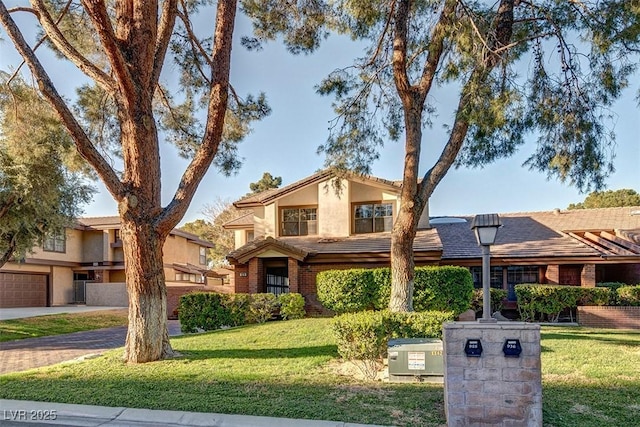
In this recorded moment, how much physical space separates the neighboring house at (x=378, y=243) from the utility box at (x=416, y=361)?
9.98 metres

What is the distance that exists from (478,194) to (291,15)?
32.1 feet

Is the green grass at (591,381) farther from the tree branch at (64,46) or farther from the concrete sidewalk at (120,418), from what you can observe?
the tree branch at (64,46)

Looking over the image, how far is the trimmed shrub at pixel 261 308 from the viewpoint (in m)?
15.5

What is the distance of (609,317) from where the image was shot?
14.4 m

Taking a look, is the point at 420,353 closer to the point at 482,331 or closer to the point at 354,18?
the point at 482,331

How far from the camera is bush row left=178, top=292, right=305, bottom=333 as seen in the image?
1411 cm

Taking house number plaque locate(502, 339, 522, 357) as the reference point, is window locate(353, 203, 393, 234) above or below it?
above

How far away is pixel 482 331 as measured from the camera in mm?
5262

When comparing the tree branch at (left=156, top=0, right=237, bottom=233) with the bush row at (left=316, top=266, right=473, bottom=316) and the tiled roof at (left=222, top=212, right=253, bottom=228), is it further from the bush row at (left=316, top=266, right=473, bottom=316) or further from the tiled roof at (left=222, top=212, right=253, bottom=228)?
the tiled roof at (left=222, top=212, right=253, bottom=228)

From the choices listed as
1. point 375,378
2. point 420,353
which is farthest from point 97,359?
point 420,353

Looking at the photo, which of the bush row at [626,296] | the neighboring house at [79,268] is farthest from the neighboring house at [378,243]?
the neighboring house at [79,268]

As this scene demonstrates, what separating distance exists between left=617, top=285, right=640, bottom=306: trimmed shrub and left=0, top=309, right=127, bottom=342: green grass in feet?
66.5

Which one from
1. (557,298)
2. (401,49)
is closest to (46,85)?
(401,49)

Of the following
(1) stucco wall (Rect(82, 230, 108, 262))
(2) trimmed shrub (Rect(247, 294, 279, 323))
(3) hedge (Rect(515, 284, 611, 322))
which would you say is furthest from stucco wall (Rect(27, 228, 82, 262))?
(3) hedge (Rect(515, 284, 611, 322))
